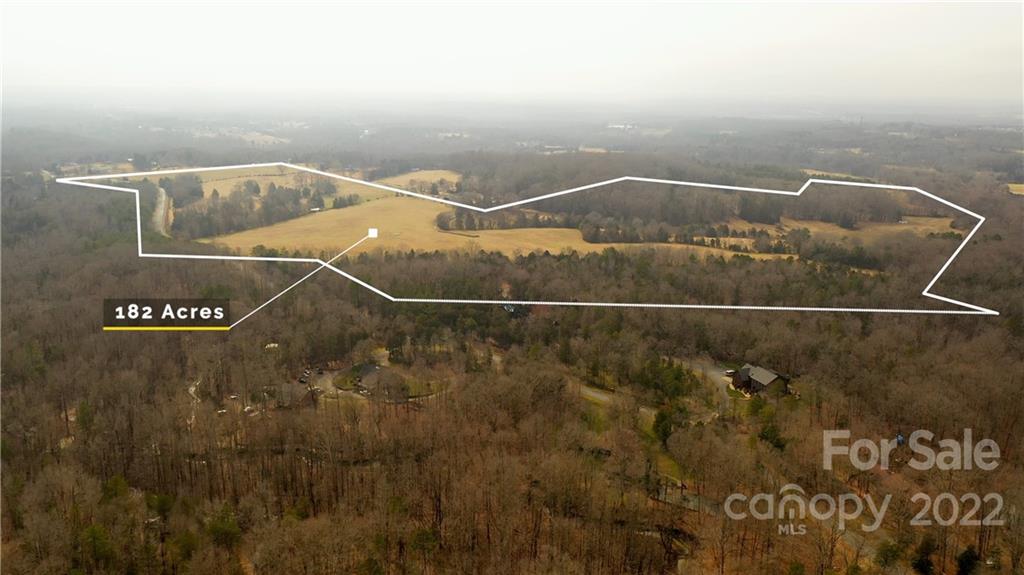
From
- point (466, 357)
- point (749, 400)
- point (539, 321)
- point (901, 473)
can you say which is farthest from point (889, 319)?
point (466, 357)

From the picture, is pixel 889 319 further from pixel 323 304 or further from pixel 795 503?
pixel 323 304

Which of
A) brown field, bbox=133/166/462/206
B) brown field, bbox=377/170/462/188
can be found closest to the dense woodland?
brown field, bbox=133/166/462/206

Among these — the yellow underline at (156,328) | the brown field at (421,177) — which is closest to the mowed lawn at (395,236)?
the yellow underline at (156,328)

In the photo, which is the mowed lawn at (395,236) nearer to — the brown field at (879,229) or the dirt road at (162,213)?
the dirt road at (162,213)

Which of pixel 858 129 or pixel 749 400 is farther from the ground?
pixel 858 129

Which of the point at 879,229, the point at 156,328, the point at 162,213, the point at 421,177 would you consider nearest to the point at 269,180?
the point at 162,213

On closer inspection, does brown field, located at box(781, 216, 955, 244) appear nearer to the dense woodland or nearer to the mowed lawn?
the dense woodland
